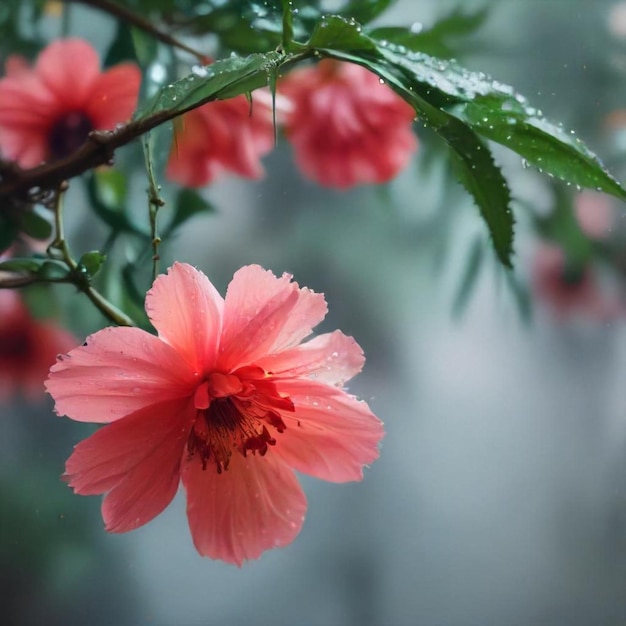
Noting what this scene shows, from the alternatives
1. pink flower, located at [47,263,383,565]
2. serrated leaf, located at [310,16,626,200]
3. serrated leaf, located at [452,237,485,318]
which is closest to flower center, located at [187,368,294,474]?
pink flower, located at [47,263,383,565]

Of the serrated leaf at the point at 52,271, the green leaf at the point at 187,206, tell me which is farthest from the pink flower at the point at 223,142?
the serrated leaf at the point at 52,271

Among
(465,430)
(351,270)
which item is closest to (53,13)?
(351,270)

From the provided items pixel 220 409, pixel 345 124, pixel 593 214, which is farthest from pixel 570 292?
pixel 220 409

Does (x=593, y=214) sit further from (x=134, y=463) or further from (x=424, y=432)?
(x=134, y=463)

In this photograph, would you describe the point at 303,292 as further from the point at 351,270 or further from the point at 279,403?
the point at 351,270

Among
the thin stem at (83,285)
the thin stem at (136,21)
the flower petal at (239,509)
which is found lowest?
the flower petal at (239,509)

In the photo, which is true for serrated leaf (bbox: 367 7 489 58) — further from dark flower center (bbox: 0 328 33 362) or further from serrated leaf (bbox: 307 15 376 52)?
dark flower center (bbox: 0 328 33 362)

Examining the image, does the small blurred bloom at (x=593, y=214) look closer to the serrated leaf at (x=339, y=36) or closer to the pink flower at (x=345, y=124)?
the pink flower at (x=345, y=124)
